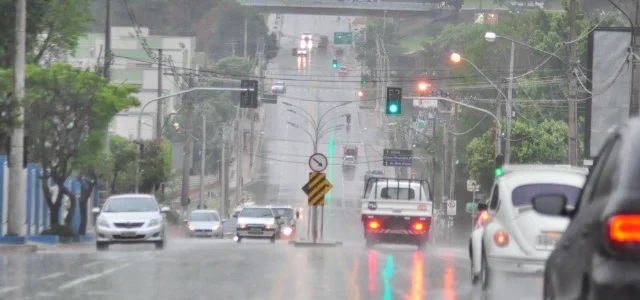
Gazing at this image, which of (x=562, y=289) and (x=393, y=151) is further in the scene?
(x=393, y=151)

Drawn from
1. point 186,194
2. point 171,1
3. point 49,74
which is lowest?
point 186,194

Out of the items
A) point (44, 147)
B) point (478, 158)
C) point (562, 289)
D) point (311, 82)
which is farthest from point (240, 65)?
point (562, 289)

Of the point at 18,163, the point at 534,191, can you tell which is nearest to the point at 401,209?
the point at 18,163

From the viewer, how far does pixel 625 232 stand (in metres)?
7.09

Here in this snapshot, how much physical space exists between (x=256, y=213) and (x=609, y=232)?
4275 centimetres

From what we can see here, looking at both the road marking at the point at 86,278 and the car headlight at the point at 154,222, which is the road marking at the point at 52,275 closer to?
the road marking at the point at 86,278

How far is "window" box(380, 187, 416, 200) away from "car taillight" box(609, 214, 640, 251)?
107 feet

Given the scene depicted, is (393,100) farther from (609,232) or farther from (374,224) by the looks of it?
(609,232)

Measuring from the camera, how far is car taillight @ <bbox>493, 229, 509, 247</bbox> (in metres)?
16.6

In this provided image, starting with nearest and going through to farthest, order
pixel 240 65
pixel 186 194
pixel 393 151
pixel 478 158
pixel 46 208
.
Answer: pixel 46 208, pixel 186 194, pixel 478 158, pixel 393 151, pixel 240 65

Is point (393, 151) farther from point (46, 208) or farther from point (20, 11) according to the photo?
point (20, 11)

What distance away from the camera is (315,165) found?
3909cm

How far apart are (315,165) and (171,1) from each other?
100351mm

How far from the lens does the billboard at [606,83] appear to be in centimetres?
3909
